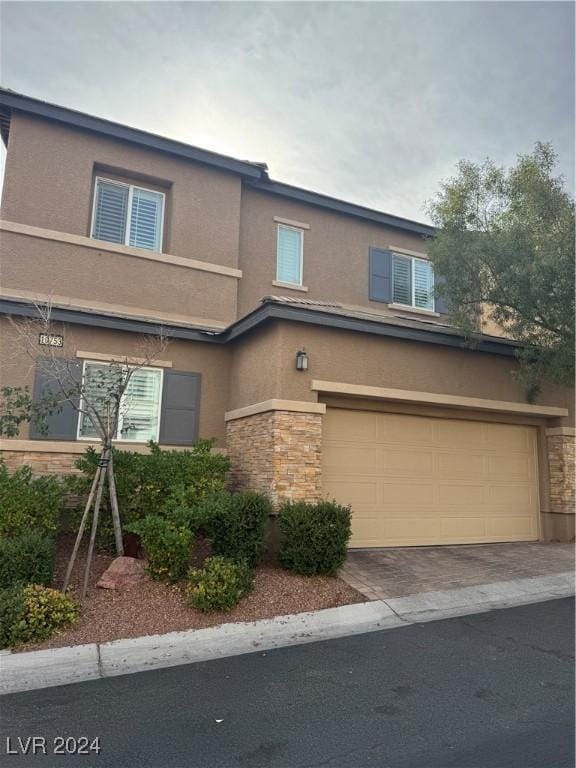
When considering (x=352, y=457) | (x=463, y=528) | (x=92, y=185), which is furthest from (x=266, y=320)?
(x=463, y=528)

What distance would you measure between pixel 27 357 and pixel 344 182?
8.86 m

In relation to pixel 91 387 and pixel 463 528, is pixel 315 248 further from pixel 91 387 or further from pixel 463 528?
pixel 463 528

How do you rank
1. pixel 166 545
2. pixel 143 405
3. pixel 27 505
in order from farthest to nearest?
1. pixel 143 405
2. pixel 27 505
3. pixel 166 545

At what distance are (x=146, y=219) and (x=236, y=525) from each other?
745cm

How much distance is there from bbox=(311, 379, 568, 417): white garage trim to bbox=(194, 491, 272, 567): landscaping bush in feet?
7.99

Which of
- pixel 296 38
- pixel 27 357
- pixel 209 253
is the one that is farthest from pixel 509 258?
pixel 27 357

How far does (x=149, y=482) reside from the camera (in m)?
7.98

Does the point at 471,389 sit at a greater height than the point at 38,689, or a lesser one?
greater

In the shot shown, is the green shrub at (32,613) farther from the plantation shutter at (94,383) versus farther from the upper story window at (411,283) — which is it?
the upper story window at (411,283)

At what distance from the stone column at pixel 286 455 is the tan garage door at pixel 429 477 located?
2.53 feet

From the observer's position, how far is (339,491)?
9.39 metres

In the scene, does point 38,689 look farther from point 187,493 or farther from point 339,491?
point 339,491

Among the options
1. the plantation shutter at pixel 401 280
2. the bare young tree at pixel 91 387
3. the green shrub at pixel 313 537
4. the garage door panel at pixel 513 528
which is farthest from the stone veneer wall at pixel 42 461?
the plantation shutter at pixel 401 280

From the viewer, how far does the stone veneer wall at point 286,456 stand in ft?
27.2
